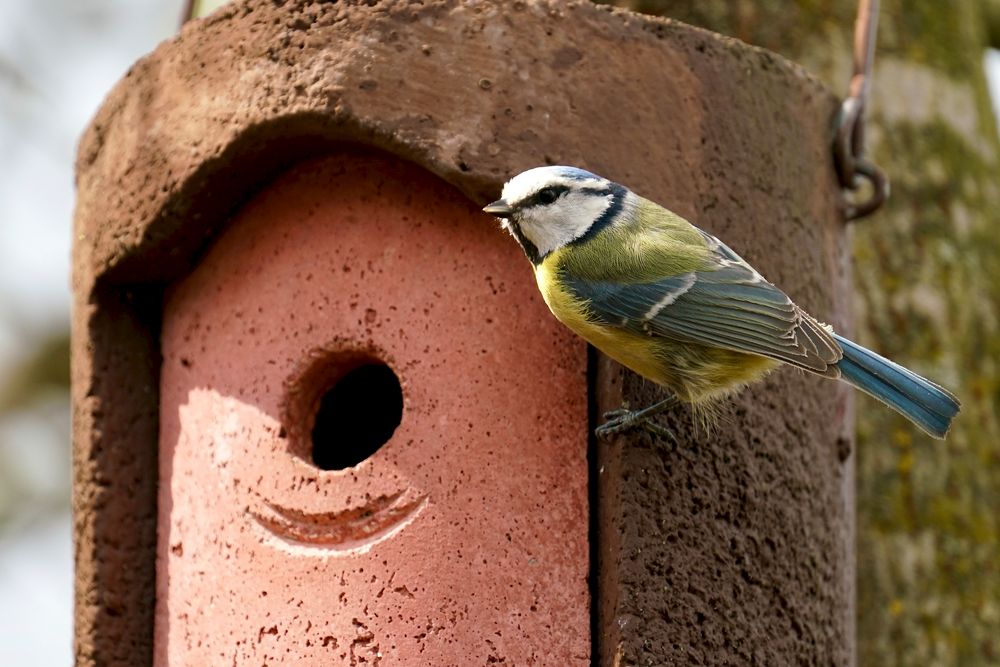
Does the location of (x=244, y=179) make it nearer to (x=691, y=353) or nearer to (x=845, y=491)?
(x=691, y=353)

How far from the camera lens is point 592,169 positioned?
2.30 m

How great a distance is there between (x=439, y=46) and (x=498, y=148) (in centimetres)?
Answer: 20

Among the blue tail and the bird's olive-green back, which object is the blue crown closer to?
the bird's olive-green back

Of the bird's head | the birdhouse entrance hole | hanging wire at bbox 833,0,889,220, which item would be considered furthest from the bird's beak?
hanging wire at bbox 833,0,889,220

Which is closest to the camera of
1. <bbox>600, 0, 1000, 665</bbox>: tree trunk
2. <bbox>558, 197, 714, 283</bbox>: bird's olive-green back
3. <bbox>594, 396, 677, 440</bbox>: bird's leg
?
<bbox>594, 396, 677, 440</bbox>: bird's leg

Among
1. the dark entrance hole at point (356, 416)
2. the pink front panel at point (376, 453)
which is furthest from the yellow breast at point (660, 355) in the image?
the dark entrance hole at point (356, 416)

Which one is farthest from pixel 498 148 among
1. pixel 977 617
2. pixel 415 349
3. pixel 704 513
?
pixel 977 617

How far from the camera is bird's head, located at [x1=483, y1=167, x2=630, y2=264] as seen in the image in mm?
2207

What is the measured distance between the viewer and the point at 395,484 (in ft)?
7.48

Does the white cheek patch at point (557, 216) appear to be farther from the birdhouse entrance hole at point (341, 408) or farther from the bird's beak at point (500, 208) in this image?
the birdhouse entrance hole at point (341, 408)

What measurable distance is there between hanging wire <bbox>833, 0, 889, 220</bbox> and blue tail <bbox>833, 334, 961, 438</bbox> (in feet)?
1.42

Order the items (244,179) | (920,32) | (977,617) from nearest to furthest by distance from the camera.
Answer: (244,179) → (977,617) → (920,32)

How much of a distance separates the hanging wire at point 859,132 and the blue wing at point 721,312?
16.7 inches

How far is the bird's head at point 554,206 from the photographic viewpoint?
221cm
